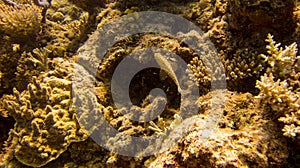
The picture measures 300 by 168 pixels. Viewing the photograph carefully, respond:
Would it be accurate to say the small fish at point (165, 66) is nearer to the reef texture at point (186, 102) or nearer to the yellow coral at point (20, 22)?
the reef texture at point (186, 102)

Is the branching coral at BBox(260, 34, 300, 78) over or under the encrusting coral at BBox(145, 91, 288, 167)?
over

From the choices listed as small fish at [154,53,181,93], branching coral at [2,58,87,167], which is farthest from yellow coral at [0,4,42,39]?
small fish at [154,53,181,93]

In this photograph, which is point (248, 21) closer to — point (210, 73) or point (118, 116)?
Answer: point (210, 73)

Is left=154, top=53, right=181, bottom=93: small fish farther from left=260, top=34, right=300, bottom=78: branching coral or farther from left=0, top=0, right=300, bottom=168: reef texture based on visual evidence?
left=260, top=34, right=300, bottom=78: branching coral

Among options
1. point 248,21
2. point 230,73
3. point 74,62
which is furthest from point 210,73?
point 74,62

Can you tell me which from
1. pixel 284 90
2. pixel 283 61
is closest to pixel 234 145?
pixel 284 90

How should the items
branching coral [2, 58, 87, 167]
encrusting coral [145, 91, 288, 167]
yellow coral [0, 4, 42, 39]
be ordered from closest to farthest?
encrusting coral [145, 91, 288, 167]
branching coral [2, 58, 87, 167]
yellow coral [0, 4, 42, 39]

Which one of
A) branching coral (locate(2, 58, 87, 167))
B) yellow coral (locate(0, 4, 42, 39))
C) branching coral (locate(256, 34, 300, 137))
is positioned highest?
yellow coral (locate(0, 4, 42, 39))

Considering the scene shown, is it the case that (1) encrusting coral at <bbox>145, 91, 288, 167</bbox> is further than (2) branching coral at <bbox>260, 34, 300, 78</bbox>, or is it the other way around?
(2) branching coral at <bbox>260, 34, 300, 78</bbox>

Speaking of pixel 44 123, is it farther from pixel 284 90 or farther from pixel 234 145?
pixel 284 90
